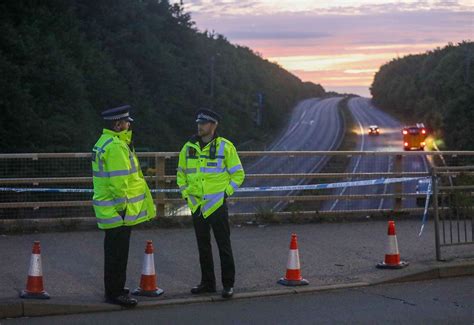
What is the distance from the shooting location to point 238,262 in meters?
10.0

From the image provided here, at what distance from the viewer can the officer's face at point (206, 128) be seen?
26.7 feet

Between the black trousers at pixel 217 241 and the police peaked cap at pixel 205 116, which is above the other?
the police peaked cap at pixel 205 116

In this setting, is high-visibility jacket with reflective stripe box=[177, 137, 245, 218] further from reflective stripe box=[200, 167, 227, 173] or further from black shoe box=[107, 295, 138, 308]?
black shoe box=[107, 295, 138, 308]

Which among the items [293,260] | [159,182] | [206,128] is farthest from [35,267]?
[159,182]

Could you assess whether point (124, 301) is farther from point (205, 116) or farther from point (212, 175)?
point (205, 116)

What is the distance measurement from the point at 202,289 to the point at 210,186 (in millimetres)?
1147

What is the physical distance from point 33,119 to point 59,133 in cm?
160

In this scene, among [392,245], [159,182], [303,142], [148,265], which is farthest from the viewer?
[303,142]

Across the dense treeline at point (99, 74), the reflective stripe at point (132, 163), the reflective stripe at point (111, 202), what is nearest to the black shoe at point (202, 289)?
the reflective stripe at point (111, 202)

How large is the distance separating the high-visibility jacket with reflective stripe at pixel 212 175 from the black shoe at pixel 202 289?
793mm

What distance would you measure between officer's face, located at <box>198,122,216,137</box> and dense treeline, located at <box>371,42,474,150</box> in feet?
172

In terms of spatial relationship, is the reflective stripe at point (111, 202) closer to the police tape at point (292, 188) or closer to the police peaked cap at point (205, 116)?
the police peaked cap at point (205, 116)

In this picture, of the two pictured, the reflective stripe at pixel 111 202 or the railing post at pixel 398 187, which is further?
the railing post at pixel 398 187

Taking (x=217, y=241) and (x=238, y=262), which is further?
(x=238, y=262)
